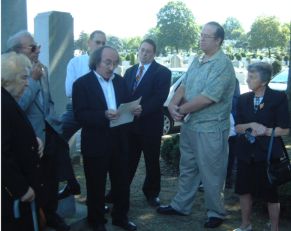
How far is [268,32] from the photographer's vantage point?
6297 centimetres

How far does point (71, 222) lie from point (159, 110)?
1.67 meters

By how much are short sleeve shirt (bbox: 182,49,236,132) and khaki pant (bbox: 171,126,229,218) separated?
0.32 feet

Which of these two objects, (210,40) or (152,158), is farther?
(152,158)

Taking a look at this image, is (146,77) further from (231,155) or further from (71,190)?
(231,155)

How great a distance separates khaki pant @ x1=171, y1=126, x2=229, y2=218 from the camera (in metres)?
4.67

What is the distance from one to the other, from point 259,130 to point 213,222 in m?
1.23

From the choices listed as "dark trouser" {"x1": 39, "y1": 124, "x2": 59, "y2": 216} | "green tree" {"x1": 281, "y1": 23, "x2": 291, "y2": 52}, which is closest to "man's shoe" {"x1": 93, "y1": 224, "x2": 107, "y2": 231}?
"dark trouser" {"x1": 39, "y1": 124, "x2": 59, "y2": 216}

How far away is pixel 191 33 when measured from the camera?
76812mm

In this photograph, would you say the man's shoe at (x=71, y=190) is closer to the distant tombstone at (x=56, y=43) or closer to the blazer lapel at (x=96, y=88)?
the blazer lapel at (x=96, y=88)

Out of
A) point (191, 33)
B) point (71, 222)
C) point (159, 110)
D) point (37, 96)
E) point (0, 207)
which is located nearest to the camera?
point (0, 207)

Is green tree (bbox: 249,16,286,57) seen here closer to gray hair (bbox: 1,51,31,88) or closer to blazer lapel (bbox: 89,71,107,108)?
blazer lapel (bbox: 89,71,107,108)

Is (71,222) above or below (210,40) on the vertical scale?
below

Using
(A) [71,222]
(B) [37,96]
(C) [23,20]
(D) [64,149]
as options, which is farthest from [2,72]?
(C) [23,20]

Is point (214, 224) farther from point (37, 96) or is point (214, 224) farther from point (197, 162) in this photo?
point (37, 96)
